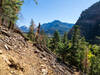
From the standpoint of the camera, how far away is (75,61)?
74.6 ft

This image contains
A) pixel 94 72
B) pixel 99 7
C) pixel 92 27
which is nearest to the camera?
pixel 94 72

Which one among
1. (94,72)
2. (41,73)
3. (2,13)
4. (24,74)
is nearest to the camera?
Answer: (2,13)

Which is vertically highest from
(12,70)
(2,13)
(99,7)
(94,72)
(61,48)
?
(99,7)

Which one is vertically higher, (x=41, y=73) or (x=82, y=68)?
(x=41, y=73)

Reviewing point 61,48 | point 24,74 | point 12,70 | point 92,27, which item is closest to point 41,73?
point 24,74

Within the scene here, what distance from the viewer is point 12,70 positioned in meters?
7.30

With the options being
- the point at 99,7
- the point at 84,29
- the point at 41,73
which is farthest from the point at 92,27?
the point at 41,73

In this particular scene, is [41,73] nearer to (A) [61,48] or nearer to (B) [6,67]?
(B) [6,67]

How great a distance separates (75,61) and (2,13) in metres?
19.7

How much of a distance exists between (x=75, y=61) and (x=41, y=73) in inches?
562

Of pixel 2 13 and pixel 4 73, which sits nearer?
pixel 4 73

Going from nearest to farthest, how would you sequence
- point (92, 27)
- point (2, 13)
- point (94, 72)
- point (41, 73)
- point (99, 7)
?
point (2, 13) < point (41, 73) < point (94, 72) < point (92, 27) < point (99, 7)

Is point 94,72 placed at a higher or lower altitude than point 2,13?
lower

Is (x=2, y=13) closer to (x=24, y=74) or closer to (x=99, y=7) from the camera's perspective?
(x=24, y=74)
